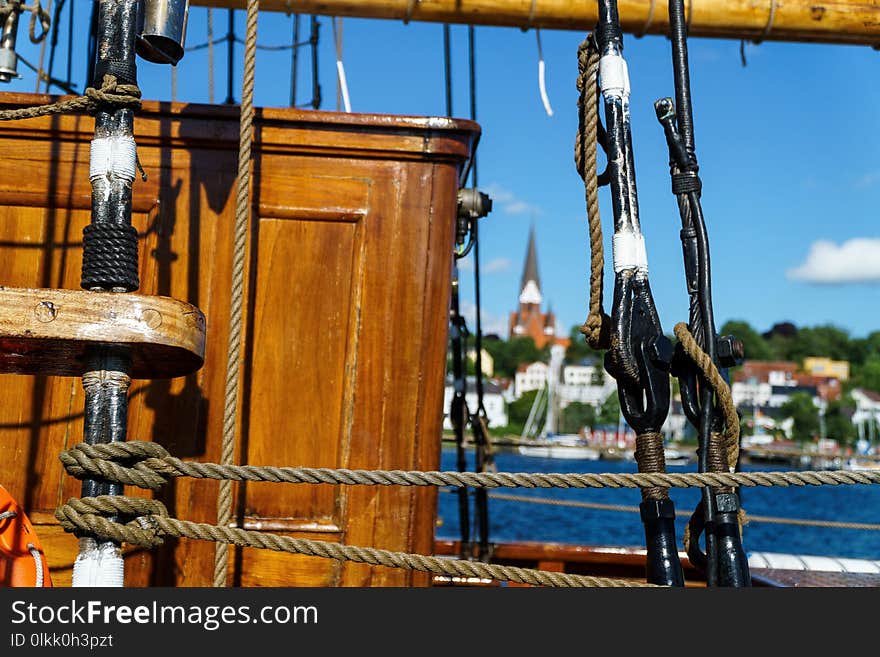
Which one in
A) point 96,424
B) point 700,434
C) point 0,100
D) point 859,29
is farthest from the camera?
point 859,29

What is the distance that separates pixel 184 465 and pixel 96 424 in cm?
15

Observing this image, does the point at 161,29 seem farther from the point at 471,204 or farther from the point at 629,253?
the point at 471,204

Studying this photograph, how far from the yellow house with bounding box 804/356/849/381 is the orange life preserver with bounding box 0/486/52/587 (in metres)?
113

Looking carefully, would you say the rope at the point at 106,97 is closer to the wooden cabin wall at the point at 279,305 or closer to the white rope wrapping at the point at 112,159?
the white rope wrapping at the point at 112,159

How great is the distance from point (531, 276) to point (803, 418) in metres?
40.8

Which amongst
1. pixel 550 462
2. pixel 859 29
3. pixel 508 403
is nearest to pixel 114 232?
pixel 859 29

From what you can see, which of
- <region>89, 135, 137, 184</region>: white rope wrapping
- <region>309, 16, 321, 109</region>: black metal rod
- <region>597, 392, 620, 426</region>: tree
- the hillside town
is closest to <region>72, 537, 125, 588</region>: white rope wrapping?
<region>89, 135, 137, 184</region>: white rope wrapping

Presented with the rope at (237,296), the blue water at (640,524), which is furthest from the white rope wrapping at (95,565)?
the blue water at (640,524)

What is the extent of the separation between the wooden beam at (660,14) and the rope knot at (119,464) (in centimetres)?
237

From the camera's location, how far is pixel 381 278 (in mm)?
2430

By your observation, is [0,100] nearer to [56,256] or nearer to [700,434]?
[56,256]

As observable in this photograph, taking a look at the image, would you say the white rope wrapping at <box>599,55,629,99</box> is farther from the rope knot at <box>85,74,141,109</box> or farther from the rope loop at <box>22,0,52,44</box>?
the rope loop at <box>22,0,52,44</box>

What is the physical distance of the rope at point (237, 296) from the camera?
166 centimetres

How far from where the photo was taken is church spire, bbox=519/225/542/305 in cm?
11738
